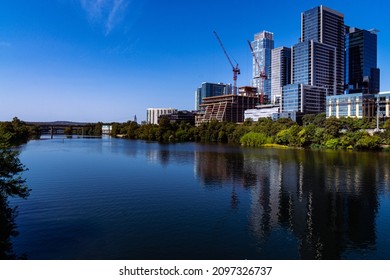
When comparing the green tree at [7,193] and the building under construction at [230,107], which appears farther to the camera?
the building under construction at [230,107]

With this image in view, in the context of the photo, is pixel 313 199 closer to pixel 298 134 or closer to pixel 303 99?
pixel 298 134

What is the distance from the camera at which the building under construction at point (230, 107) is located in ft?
396

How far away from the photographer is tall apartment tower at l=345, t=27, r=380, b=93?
12456cm

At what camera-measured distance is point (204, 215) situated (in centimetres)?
1691

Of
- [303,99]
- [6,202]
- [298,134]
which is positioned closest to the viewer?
[6,202]

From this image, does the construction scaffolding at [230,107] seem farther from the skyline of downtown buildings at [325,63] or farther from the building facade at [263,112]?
the skyline of downtown buildings at [325,63]

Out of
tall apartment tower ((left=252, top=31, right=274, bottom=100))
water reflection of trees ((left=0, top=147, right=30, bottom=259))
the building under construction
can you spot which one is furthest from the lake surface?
tall apartment tower ((left=252, top=31, right=274, bottom=100))

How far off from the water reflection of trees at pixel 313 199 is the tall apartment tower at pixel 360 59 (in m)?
103

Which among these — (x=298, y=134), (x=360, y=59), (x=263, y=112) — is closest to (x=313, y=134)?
(x=298, y=134)

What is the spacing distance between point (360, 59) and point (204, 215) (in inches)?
5157

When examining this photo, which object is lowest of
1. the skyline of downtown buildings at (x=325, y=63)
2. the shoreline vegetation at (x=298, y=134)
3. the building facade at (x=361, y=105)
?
the shoreline vegetation at (x=298, y=134)

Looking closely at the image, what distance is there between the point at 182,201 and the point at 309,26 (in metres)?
119

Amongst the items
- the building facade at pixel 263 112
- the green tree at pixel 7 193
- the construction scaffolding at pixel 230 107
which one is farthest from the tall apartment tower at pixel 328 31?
the green tree at pixel 7 193
